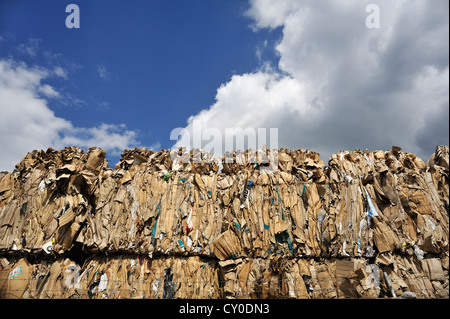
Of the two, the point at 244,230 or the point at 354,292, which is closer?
the point at 354,292

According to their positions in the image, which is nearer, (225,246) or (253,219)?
(225,246)

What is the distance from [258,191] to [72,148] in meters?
6.49

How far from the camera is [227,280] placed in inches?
259

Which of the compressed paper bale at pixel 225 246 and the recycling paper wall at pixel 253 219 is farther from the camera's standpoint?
the compressed paper bale at pixel 225 246

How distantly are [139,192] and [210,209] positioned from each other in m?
2.20

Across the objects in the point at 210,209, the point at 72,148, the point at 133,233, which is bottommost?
the point at 133,233

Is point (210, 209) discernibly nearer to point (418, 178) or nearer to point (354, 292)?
point (354, 292)

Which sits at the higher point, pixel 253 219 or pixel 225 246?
pixel 253 219

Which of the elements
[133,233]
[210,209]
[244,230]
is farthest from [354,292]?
[133,233]

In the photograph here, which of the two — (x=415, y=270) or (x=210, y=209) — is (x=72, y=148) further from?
(x=415, y=270)

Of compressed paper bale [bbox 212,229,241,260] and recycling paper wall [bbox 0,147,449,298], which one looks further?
compressed paper bale [bbox 212,229,241,260]
